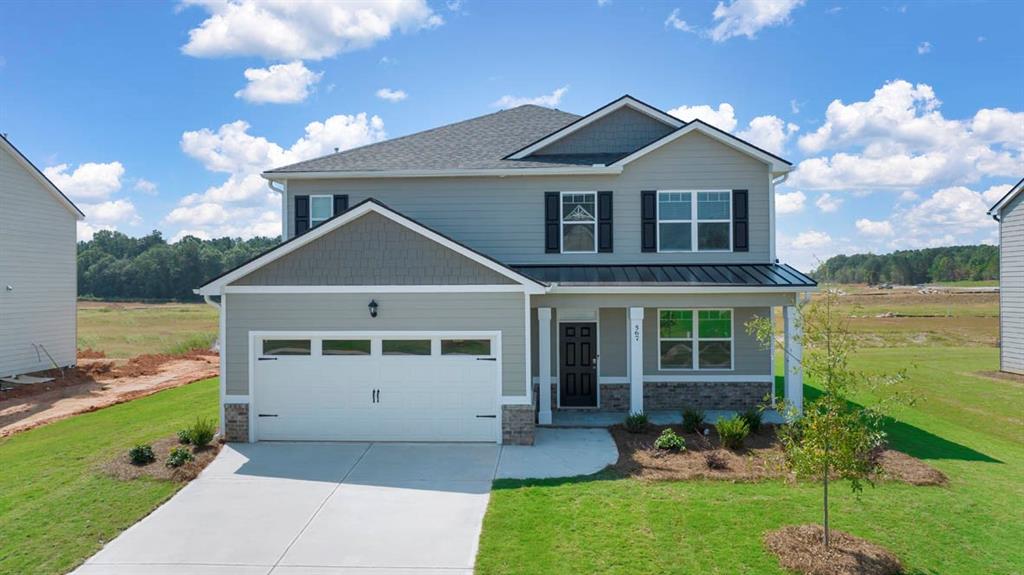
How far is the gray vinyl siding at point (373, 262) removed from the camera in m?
10.9

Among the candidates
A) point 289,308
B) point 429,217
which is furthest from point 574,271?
point 289,308

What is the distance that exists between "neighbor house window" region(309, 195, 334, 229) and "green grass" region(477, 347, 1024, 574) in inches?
340

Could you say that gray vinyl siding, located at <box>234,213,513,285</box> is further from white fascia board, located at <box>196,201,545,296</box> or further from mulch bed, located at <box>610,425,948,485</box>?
mulch bed, located at <box>610,425,948,485</box>

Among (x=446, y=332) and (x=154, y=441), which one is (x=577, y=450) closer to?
(x=446, y=332)

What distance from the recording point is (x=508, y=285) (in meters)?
10.9

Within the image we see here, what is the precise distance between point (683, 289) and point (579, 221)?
3.26 meters

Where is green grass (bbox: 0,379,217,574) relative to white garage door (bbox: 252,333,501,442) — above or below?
below

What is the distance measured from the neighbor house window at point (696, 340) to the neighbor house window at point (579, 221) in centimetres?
246

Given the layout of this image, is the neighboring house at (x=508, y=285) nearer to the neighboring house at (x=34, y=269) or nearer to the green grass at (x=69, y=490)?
the green grass at (x=69, y=490)

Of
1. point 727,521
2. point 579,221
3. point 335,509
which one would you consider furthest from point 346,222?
point 727,521

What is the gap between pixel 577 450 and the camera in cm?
1042

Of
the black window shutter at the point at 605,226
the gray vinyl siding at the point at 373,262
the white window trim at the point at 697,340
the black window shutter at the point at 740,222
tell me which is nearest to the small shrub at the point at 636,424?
the white window trim at the point at 697,340

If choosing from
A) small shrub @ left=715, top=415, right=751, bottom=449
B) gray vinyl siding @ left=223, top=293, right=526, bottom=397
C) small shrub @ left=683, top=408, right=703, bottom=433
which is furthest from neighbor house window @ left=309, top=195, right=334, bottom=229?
small shrub @ left=715, top=415, right=751, bottom=449

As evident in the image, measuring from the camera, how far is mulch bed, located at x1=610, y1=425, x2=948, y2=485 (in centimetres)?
890
